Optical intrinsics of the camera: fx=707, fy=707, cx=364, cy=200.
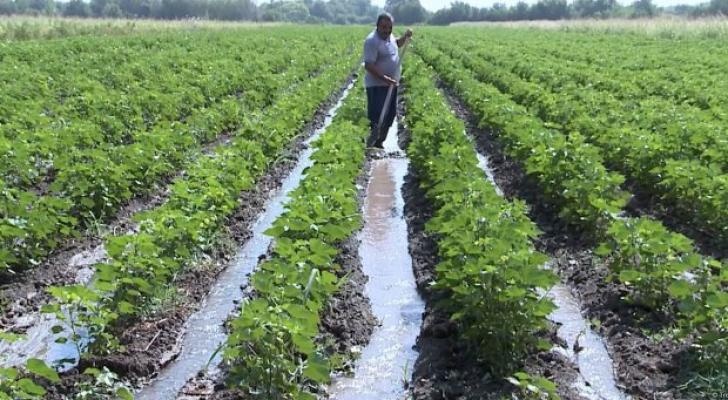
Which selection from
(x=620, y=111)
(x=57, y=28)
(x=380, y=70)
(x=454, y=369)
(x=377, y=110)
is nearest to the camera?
(x=454, y=369)

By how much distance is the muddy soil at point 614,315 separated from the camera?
4496mm

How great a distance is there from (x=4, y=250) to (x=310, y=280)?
2.84 metres

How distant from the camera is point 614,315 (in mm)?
5336

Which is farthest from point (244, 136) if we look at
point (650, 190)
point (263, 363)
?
point (263, 363)

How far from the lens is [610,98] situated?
12562 mm

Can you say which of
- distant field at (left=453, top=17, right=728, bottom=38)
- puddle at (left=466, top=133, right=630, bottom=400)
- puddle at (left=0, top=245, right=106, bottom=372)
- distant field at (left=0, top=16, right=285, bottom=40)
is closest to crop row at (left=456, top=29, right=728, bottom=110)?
puddle at (left=466, top=133, right=630, bottom=400)

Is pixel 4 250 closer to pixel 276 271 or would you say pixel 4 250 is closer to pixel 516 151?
pixel 276 271

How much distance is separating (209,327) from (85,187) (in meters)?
2.62

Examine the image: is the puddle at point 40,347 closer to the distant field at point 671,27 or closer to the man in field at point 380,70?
the man in field at point 380,70

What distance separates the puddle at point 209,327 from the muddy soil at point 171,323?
0.07m

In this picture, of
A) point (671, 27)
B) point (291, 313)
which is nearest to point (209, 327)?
point (291, 313)

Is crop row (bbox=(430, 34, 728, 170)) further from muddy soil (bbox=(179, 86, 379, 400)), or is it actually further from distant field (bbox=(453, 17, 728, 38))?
distant field (bbox=(453, 17, 728, 38))

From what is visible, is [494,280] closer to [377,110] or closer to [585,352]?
[585,352]

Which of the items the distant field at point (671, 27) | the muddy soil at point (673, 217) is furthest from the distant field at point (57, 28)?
the muddy soil at point (673, 217)
